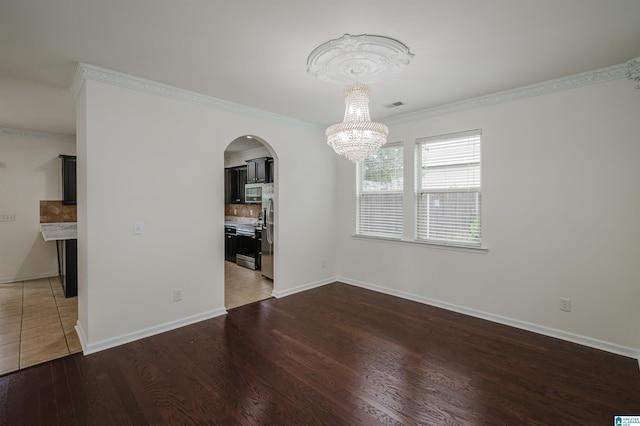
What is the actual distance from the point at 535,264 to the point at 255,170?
527 centimetres

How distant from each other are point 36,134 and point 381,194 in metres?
6.17

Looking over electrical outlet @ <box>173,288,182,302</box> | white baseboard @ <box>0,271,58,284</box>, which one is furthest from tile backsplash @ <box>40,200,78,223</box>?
electrical outlet @ <box>173,288,182,302</box>

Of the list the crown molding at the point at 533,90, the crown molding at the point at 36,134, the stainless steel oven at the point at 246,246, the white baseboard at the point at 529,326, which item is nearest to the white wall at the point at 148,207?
the crown molding at the point at 533,90

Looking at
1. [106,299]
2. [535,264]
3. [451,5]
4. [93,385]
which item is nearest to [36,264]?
[106,299]

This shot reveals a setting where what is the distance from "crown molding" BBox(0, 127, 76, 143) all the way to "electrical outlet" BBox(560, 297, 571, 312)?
8031 millimetres

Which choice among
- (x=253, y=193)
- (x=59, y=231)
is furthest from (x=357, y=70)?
(x=59, y=231)

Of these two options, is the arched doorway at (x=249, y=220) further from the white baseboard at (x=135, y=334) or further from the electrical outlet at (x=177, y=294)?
the electrical outlet at (x=177, y=294)

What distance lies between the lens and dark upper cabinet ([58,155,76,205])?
214 inches

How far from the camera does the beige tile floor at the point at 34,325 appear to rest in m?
2.79

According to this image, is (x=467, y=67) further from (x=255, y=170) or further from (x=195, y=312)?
(x=255, y=170)

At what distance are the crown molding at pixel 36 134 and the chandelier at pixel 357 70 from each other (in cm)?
555

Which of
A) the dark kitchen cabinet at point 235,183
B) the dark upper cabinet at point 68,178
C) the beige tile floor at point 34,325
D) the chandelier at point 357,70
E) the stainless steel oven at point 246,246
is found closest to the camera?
the chandelier at point 357,70

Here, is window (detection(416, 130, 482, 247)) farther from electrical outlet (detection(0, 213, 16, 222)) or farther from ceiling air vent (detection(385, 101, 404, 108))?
electrical outlet (detection(0, 213, 16, 222))

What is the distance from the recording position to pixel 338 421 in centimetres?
198
